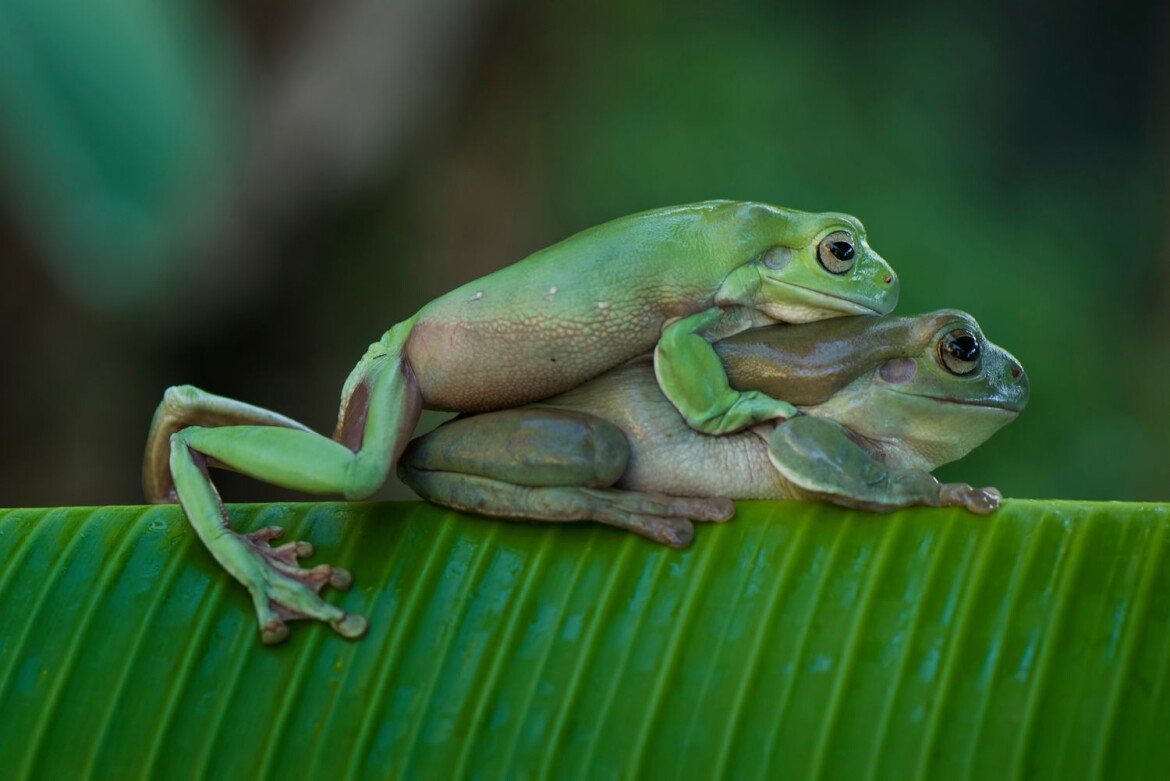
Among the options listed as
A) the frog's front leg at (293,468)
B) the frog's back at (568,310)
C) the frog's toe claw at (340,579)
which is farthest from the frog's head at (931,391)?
the frog's toe claw at (340,579)

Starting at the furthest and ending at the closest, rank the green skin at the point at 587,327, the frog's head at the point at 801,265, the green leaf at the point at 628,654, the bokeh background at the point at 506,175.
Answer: the bokeh background at the point at 506,175 < the frog's head at the point at 801,265 < the green skin at the point at 587,327 < the green leaf at the point at 628,654

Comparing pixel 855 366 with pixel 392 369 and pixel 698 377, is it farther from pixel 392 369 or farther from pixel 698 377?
pixel 392 369

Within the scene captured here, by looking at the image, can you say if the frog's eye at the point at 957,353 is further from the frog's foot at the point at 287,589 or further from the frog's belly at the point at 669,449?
the frog's foot at the point at 287,589

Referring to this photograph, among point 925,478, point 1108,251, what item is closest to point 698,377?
point 925,478

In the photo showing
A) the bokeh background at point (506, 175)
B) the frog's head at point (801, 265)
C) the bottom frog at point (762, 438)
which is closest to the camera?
the bottom frog at point (762, 438)

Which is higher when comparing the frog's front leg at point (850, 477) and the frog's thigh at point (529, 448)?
the frog's thigh at point (529, 448)

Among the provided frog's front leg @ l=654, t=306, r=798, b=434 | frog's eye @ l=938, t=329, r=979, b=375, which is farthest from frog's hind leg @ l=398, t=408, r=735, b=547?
frog's eye @ l=938, t=329, r=979, b=375

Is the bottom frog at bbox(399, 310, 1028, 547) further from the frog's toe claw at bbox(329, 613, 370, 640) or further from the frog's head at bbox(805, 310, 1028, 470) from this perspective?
the frog's toe claw at bbox(329, 613, 370, 640)
